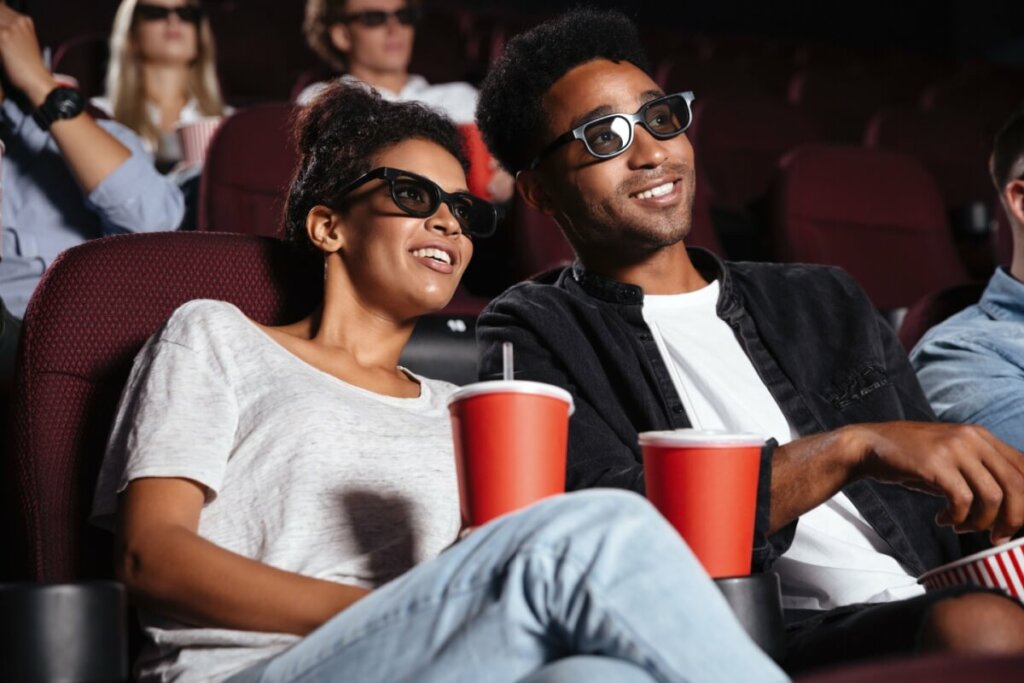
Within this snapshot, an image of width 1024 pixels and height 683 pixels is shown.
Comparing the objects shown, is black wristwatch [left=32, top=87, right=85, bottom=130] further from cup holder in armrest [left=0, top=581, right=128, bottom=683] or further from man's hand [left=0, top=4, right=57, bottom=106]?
cup holder in armrest [left=0, top=581, right=128, bottom=683]

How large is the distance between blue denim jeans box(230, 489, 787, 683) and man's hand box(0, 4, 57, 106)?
105 cm

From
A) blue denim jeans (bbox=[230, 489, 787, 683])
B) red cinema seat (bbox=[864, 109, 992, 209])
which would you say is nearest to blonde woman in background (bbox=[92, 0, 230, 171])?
red cinema seat (bbox=[864, 109, 992, 209])

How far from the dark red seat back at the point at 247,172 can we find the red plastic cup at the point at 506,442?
3.24 ft

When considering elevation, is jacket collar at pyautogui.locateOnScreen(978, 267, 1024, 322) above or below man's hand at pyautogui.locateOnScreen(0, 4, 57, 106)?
below

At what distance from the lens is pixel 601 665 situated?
22.9 inches

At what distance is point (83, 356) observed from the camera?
0.91 m

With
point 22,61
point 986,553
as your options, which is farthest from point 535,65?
point 22,61

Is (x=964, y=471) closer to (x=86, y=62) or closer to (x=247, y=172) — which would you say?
(x=247, y=172)

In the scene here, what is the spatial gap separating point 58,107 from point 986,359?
3.43ft

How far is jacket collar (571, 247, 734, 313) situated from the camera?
1.08 m

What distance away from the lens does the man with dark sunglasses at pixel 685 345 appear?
876mm

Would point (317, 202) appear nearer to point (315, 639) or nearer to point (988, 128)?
point (315, 639)

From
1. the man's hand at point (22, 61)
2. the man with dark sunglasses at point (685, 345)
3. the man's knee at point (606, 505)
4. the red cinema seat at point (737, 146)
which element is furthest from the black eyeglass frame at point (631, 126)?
the red cinema seat at point (737, 146)

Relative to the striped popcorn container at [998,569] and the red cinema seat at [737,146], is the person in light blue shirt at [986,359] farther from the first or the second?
the red cinema seat at [737,146]
